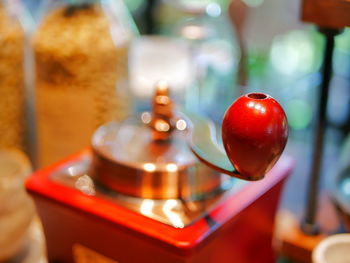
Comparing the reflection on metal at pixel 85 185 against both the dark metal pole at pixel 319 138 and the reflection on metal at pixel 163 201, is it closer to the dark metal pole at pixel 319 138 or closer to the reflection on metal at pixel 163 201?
the reflection on metal at pixel 163 201

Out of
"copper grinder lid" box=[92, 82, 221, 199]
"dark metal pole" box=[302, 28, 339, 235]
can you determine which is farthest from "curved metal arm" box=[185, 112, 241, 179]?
"dark metal pole" box=[302, 28, 339, 235]

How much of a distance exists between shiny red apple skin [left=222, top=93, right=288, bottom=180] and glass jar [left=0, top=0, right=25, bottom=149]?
0.45 m

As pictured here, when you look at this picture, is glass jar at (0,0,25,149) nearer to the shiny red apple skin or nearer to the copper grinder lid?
the copper grinder lid

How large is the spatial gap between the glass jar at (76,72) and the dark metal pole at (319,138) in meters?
0.28

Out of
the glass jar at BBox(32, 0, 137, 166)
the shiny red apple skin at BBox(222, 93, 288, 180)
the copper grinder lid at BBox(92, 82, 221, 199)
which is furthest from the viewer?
the glass jar at BBox(32, 0, 137, 166)

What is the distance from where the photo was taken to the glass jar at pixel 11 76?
75cm

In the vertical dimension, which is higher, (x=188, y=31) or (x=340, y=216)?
(x=188, y=31)

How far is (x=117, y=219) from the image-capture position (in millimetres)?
471

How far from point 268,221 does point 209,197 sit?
0.30 ft

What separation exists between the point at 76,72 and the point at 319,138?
1.05ft

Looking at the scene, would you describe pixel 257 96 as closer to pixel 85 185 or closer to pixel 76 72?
pixel 85 185

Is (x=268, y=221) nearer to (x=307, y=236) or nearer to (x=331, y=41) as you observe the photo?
(x=307, y=236)

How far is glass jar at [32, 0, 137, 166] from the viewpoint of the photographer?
27.8 inches

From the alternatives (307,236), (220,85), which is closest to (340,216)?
(307,236)
